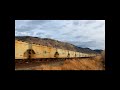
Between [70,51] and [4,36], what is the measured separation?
5468 mm
